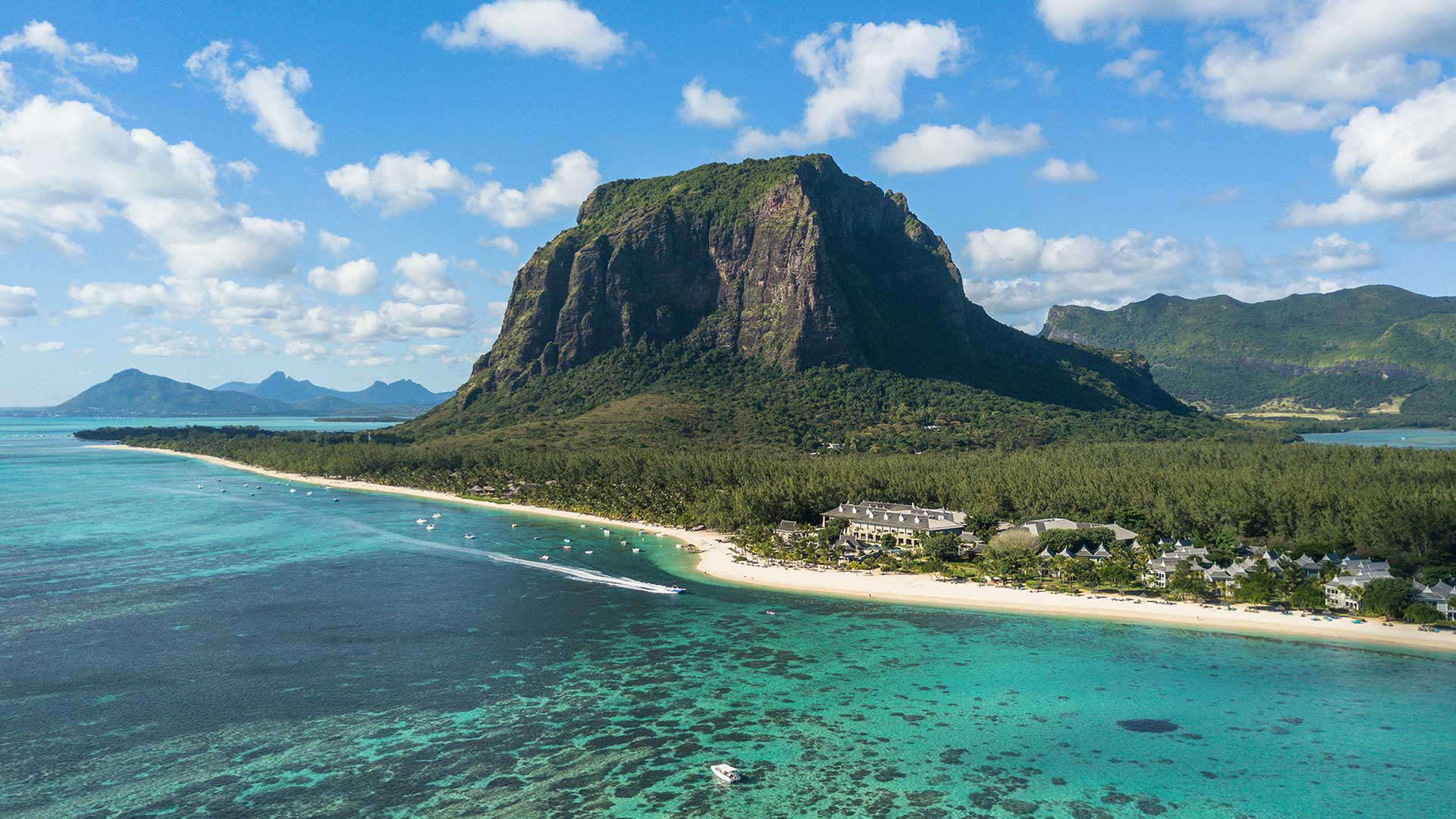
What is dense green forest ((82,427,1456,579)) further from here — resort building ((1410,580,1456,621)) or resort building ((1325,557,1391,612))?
resort building ((1325,557,1391,612))

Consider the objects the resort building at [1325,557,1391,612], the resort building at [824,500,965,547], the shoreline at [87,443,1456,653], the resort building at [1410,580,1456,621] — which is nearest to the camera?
the shoreline at [87,443,1456,653]

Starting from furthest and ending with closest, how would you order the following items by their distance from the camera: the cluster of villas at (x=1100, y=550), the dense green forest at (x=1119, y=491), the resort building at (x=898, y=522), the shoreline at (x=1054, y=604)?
the resort building at (x=898, y=522)
the dense green forest at (x=1119, y=491)
the cluster of villas at (x=1100, y=550)
the shoreline at (x=1054, y=604)

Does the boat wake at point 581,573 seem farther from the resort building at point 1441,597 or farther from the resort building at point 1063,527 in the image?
the resort building at point 1441,597

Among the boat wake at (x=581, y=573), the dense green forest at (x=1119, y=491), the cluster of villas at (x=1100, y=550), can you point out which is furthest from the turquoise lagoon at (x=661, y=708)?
the dense green forest at (x=1119, y=491)

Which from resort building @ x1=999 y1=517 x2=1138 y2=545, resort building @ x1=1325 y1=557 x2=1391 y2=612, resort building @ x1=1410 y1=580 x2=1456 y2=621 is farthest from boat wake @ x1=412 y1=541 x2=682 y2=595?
resort building @ x1=1410 y1=580 x2=1456 y2=621

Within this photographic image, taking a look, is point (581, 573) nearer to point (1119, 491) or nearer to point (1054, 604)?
point (1054, 604)

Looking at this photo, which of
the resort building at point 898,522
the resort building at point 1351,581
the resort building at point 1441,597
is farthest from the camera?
the resort building at point 898,522
